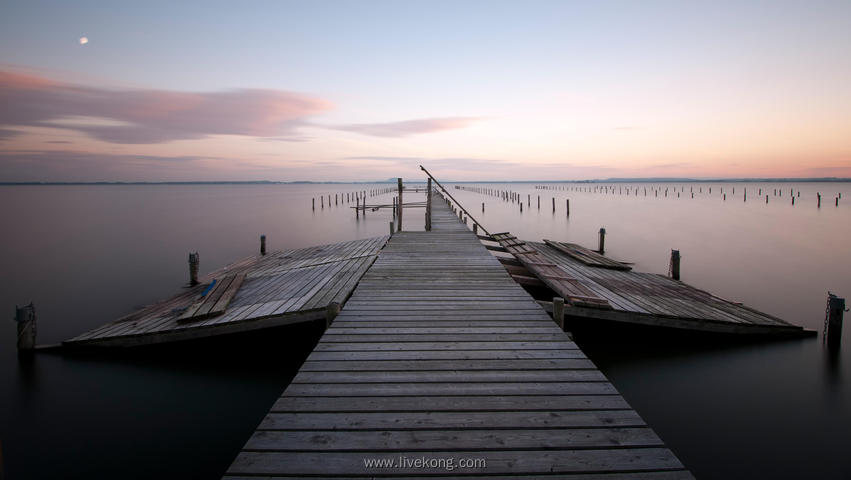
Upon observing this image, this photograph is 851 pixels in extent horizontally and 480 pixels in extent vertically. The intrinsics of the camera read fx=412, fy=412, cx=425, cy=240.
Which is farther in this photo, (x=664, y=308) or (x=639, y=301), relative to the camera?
(x=639, y=301)

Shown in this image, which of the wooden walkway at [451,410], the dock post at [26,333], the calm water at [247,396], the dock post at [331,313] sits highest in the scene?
the dock post at [331,313]

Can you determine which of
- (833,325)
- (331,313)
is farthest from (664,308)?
(331,313)

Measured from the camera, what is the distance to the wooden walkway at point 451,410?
283cm

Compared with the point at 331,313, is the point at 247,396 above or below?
below

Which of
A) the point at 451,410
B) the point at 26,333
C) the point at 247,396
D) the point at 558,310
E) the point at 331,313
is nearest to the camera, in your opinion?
the point at 451,410

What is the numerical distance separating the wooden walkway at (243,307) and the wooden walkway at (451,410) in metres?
2.50

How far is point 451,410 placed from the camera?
11.3 ft

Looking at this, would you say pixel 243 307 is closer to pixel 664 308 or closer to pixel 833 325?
pixel 664 308

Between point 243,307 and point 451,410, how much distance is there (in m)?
7.20

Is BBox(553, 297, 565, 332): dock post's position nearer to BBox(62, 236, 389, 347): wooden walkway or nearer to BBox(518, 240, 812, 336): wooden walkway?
BBox(518, 240, 812, 336): wooden walkway

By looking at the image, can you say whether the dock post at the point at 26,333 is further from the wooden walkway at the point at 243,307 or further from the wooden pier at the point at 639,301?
the wooden pier at the point at 639,301

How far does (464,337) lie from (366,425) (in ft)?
6.84

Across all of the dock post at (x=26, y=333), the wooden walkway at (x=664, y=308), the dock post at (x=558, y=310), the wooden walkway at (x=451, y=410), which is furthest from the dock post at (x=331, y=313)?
the dock post at (x=26, y=333)

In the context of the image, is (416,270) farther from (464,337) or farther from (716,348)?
(716,348)
